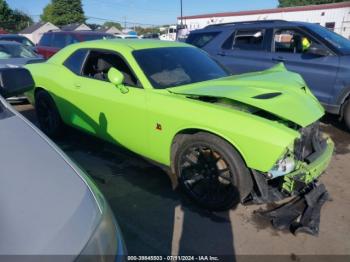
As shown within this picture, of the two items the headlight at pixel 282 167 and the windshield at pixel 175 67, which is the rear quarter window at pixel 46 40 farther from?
the headlight at pixel 282 167

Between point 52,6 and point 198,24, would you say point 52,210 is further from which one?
point 52,6

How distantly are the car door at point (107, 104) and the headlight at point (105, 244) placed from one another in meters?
2.04

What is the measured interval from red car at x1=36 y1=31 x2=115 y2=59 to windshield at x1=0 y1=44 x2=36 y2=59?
325cm

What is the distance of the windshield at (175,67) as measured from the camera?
3.67m

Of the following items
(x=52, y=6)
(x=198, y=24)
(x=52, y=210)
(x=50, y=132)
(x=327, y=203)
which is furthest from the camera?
(x=52, y=6)

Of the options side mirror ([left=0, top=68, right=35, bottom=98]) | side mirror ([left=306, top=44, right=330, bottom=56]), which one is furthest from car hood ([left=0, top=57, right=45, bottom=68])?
side mirror ([left=306, top=44, right=330, bottom=56])

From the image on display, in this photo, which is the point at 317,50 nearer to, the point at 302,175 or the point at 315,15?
the point at 302,175

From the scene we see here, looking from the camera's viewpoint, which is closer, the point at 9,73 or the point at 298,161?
the point at 9,73

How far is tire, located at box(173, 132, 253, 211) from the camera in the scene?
9.56 ft

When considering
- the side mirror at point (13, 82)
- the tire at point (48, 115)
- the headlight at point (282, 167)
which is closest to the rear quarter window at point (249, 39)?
the tire at point (48, 115)

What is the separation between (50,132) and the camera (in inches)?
203

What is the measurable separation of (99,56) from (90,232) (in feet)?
10.8

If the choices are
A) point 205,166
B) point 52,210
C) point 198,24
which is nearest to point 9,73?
point 52,210

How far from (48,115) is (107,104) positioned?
68.4 inches
